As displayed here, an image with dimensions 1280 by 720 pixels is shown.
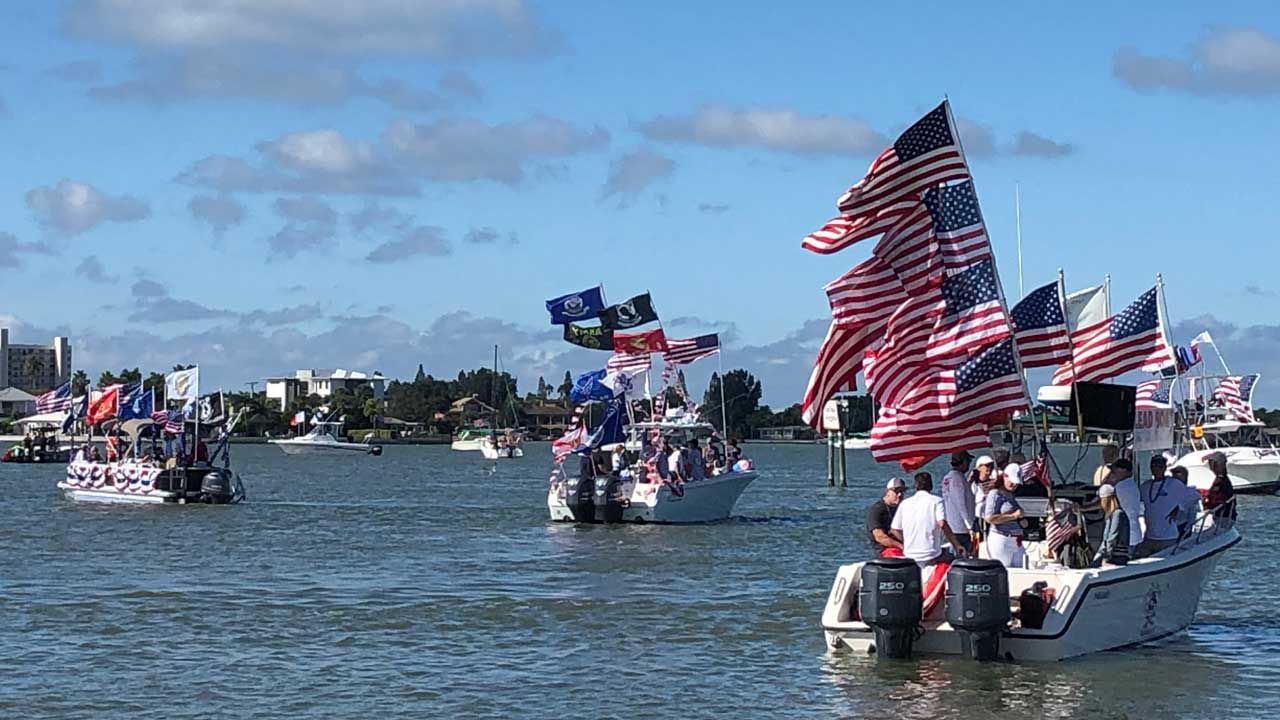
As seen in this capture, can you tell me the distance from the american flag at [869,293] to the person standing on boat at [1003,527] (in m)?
2.39

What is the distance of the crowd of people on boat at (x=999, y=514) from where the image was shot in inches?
787

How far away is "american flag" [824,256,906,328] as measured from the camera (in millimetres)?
21359

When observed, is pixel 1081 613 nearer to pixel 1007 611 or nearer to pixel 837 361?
pixel 1007 611

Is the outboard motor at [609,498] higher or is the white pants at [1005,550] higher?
the outboard motor at [609,498]

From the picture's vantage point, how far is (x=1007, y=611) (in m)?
19.3

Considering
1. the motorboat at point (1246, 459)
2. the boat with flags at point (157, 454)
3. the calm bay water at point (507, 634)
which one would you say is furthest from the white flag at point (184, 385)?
the motorboat at point (1246, 459)

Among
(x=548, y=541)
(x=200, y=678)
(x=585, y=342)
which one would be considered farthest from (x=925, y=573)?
(x=585, y=342)

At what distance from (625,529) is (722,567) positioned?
9374 mm

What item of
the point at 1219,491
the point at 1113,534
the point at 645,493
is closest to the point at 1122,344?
the point at 1219,491

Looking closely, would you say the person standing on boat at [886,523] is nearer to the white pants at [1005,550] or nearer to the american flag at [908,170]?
the white pants at [1005,550]

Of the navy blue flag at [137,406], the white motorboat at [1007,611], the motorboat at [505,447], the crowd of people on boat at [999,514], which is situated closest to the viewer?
the white motorboat at [1007,611]

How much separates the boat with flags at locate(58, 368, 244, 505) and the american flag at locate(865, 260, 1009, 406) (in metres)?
35.6

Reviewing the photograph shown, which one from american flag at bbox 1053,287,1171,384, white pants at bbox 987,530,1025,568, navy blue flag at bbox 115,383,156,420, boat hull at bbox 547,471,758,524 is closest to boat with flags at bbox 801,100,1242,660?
white pants at bbox 987,530,1025,568

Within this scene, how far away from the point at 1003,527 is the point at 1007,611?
1.58m
